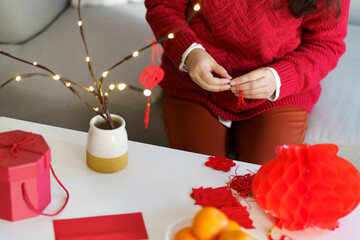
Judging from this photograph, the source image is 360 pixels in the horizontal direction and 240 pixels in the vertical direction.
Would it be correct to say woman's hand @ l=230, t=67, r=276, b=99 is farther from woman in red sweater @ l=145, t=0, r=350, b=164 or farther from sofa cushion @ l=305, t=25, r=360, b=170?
sofa cushion @ l=305, t=25, r=360, b=170

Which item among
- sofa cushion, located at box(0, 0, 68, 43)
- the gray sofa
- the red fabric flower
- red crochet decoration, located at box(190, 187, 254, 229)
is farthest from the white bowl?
sofa cushion, located at box(0, 0, 68, 43)

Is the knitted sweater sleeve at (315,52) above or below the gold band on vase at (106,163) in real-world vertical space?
above

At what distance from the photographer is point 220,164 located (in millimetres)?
910

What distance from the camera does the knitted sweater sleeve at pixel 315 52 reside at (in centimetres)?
108

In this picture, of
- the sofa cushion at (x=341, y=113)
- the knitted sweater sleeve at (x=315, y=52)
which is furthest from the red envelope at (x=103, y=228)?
the sofa cushion at (x=341, y=113)

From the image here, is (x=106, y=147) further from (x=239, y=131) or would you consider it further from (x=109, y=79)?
(x=109, y=79)

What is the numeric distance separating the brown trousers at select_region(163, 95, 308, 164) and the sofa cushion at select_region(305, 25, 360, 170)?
83 millimetres

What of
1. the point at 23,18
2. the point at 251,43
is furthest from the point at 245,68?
the point at 23,18

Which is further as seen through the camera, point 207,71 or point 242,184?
point 207,71

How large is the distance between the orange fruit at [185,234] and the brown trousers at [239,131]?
0.55 m

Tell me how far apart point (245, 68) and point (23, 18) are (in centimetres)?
89

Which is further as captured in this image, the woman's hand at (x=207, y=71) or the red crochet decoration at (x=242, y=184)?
the woman's hand at (x=207, y=71)

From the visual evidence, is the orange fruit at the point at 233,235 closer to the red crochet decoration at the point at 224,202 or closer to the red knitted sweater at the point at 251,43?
the red crochet decoration at the point at 224,202

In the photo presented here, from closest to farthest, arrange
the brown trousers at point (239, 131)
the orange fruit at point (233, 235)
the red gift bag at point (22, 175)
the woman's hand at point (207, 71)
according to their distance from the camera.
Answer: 1. the orange fruit at point (233, 235)
2. the red gift bag at point (22, 175)
3. the woman's hand at point (207, 71)
4. the brown trousers at point (239, 131)
